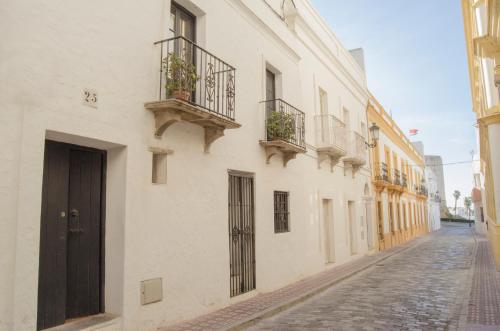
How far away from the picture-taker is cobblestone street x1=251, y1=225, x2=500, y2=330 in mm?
6172

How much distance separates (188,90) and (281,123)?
11.9 feet

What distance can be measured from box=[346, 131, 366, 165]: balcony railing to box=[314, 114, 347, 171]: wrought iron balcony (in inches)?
69.0

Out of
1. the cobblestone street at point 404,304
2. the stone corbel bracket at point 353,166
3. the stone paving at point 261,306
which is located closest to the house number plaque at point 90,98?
the stone paving at point 261,306

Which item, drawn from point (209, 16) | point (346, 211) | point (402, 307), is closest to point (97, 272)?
point (209, 16)

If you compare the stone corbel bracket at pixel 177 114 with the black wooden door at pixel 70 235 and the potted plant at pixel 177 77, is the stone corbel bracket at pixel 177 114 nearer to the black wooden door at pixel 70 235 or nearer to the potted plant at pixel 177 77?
the potted plant at pixel 177 77

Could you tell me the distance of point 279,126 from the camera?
9.05m

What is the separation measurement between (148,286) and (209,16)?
15.4 feet

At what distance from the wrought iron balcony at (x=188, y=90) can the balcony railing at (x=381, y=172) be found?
44.9 feet

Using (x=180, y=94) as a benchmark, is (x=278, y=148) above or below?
below

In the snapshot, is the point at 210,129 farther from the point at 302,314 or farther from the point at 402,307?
the point at 402,307

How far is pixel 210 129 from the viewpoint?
6.74 m

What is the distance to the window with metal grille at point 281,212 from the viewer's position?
9445 mm

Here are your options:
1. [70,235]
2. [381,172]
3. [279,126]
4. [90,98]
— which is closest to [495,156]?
[279,126]

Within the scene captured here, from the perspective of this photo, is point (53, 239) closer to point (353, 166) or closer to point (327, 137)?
point (327, 137)
